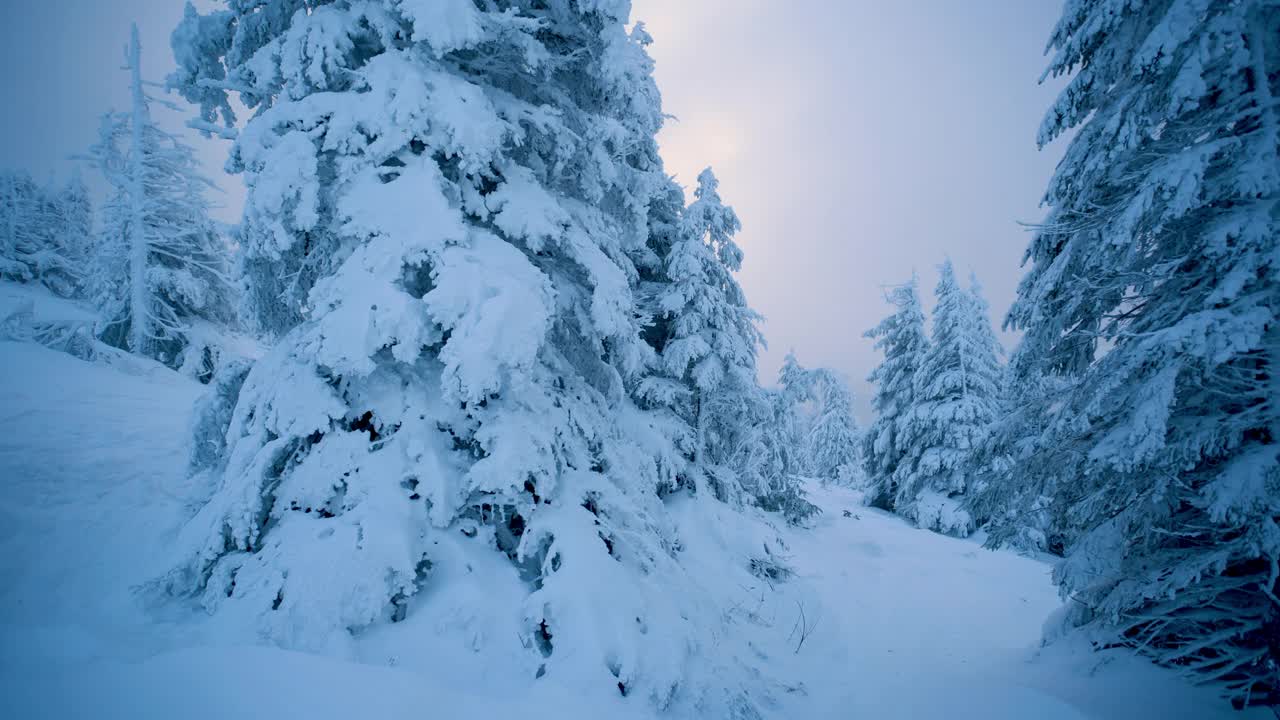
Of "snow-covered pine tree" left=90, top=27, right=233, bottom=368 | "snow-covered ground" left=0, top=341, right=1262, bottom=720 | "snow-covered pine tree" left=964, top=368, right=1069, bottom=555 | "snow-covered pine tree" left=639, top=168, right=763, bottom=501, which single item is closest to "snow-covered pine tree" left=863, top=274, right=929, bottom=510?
"snow-covered ground" left=0, top=341, right=1262, bottom=720

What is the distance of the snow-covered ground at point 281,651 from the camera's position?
→ 9.81 ft

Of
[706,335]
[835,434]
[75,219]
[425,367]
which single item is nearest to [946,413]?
[706,335]

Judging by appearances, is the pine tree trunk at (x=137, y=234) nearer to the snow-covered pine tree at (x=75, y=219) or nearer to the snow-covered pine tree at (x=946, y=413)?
the snow-covered pine tree at (x=75, y=219)

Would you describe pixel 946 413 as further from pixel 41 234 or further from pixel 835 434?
pixel 41 234

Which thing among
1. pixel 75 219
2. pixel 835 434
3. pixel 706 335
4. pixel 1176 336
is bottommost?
pixel 75 219

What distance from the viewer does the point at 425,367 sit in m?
4.69

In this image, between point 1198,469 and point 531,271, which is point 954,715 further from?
point 531,271

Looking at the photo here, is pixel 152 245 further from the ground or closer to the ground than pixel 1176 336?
closer to the ground

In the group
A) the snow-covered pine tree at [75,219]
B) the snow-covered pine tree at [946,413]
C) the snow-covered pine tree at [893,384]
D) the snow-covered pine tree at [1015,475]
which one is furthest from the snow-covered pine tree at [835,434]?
the snow-covered pine tree at [75,219]

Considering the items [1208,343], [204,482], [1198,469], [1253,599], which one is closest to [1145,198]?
[1208,343]

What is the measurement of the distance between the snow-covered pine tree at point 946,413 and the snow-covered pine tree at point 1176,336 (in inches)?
515

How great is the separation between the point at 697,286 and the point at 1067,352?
5.66m

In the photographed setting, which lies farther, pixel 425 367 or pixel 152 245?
pixel 152 245

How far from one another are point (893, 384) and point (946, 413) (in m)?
4.06
